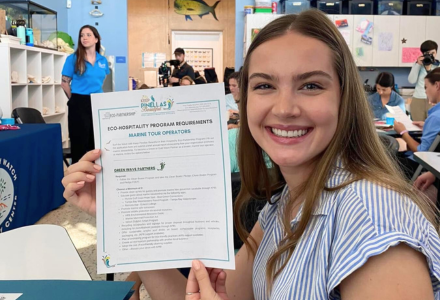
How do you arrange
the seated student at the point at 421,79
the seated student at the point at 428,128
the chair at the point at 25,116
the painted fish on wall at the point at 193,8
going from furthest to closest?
1. the painted fish on wall at the point at 193,8
2. the seated student at the point at 421,79
3. the chair at the point at 25,116
4. the seated student at the point at 428,128

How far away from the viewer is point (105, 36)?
8.23m

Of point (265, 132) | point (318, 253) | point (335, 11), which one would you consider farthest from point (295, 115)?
point (335, 11)

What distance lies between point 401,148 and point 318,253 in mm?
3779

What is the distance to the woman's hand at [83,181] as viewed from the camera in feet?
2.91

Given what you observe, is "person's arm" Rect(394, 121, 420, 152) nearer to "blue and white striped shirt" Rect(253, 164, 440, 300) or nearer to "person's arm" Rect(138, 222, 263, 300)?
"person's arm" Rect(138, 222, 263, 300)

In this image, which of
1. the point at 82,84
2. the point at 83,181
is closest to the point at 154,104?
the point at 83,181

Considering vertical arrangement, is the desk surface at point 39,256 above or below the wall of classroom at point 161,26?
below

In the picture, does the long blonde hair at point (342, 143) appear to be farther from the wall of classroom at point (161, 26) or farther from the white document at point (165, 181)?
the wall of classroom at point (161, 26)

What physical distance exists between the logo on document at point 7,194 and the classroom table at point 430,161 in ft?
8.55

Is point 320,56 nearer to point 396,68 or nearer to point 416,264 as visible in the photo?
point 416,264

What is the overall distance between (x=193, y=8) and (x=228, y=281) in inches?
329

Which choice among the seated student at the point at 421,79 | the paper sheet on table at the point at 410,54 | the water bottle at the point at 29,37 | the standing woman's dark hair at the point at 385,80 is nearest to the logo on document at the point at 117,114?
the standing woman's dark hair at the point at 385,80

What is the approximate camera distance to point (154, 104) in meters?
0.85

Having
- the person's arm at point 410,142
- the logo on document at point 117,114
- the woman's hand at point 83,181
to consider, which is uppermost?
the logo on document at point 117,114
